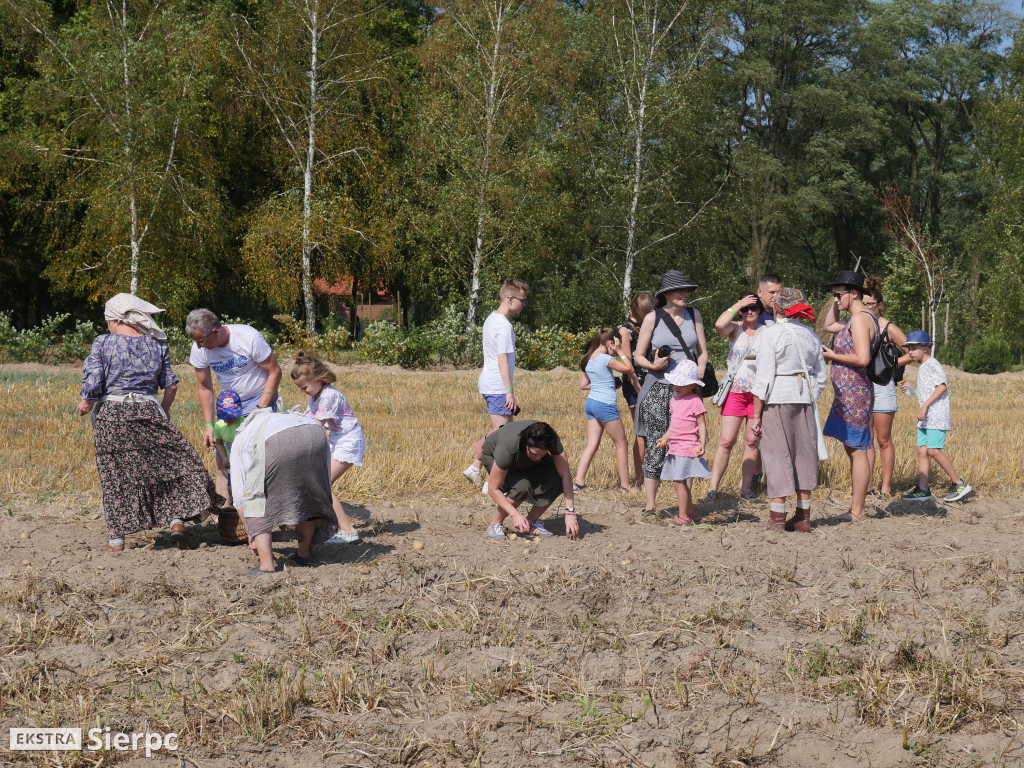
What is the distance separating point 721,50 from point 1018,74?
32.8 feet

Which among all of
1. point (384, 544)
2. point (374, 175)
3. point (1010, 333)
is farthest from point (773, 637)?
point (1010, 333)

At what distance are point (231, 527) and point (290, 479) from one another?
1.16 m

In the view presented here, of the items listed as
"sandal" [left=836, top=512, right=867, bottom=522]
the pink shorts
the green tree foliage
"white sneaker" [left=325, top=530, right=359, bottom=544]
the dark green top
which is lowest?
"sandal" [left=836, top=512, right=867, bottom=522]

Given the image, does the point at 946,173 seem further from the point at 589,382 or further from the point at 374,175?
the point at 589,382

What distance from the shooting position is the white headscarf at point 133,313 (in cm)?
658

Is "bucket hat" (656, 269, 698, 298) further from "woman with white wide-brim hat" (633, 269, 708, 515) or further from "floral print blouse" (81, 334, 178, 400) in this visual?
"floral print blouse" (81, 334, 178, 400)

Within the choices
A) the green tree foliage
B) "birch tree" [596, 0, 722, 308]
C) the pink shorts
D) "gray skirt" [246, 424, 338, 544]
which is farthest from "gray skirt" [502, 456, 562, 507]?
"birch tree" [596, 0, 722, 308]

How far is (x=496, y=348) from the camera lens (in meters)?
7.82

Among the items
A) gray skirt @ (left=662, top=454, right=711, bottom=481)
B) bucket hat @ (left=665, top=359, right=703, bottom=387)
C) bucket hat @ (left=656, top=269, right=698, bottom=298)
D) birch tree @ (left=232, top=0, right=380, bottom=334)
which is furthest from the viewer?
birch tree @ (left=232, top=0, right=380, bottom=334)

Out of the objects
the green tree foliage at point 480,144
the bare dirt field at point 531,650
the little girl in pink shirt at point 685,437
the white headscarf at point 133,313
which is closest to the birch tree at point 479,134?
the green tree foliage at point 480,144

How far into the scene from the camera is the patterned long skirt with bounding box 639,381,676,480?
755cm

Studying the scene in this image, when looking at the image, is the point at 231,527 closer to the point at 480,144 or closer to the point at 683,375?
the point at 683,375

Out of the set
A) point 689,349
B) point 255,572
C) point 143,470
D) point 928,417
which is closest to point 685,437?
point 689,349

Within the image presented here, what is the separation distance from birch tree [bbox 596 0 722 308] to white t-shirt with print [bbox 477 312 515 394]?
21.4 meters
